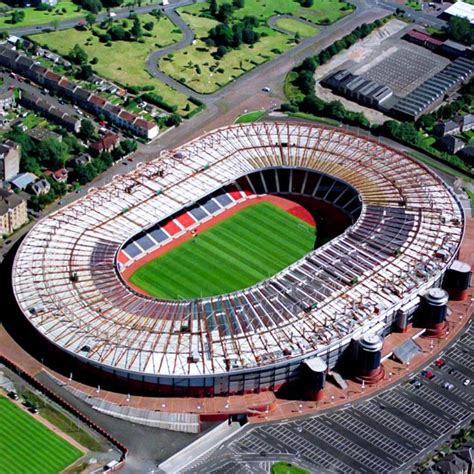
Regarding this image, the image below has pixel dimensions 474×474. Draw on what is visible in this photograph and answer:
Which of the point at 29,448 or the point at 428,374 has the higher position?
the point at 428,374

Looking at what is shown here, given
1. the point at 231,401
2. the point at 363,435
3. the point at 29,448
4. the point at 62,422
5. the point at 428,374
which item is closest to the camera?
the point at 29,448

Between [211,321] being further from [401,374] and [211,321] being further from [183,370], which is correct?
[401,374]

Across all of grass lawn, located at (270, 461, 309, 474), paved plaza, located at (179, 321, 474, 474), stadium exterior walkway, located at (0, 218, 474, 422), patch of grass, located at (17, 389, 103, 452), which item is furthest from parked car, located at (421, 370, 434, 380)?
patch of grass, located at (17, 389, 103, 452)

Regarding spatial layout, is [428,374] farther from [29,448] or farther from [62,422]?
[29,448]

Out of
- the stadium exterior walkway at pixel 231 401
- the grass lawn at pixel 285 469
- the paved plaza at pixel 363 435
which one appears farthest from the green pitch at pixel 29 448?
the grass lawn at pixel 285 469

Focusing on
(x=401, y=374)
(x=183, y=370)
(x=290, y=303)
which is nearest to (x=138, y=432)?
(x=183, y=370)

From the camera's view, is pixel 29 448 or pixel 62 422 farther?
pixel 62 422

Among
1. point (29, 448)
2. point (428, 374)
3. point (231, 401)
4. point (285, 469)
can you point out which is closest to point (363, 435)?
point (285, 469)
